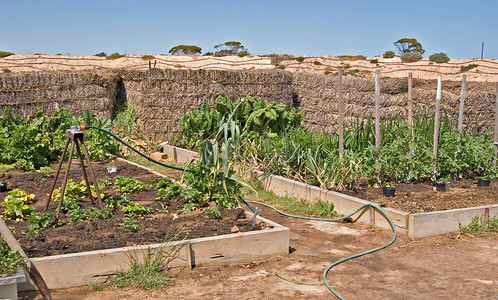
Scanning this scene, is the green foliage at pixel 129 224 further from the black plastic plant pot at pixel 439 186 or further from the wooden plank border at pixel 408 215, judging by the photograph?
the black plastic plant pot at pixel 439 186

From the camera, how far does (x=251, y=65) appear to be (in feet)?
138

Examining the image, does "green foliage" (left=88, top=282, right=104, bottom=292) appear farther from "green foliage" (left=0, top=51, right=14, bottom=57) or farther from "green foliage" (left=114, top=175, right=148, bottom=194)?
"green foliage" (left=0, top=51, right=14, bottom=57)

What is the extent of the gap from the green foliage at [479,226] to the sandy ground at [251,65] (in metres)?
25.2

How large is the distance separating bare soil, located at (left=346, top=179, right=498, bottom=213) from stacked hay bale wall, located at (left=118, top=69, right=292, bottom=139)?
674 cm

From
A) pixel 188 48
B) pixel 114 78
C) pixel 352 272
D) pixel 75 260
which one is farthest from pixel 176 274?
pixel 188 48

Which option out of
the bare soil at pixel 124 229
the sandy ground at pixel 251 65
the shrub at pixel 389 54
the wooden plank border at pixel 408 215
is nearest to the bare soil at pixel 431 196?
the wooden plank border at pixel 408 215

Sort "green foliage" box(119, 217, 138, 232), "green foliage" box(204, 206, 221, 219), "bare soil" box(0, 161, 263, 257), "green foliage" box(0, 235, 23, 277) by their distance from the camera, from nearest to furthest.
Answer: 1. "green foliage" box(0, 235, 23, 277)
2. "bare soil" box(0, 161, 263, 257)
3. "green foliage" box(119, 217, 138, 232)
4. "green foliage" box(204, 206, 221, 219)

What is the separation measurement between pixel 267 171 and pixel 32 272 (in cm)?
497

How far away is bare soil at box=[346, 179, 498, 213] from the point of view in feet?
23.1

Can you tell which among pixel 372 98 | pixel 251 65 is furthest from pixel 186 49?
pixel 372 98

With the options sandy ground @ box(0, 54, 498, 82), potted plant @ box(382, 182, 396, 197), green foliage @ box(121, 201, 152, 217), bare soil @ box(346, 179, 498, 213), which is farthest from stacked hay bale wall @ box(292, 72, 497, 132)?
sandy ground @ box(0, 54, 498, 82)

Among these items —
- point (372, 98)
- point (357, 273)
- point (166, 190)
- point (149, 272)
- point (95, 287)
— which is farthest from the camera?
point (372, 98)

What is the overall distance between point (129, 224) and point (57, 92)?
366 inches

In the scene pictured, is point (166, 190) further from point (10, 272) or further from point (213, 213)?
point (10, 272)
